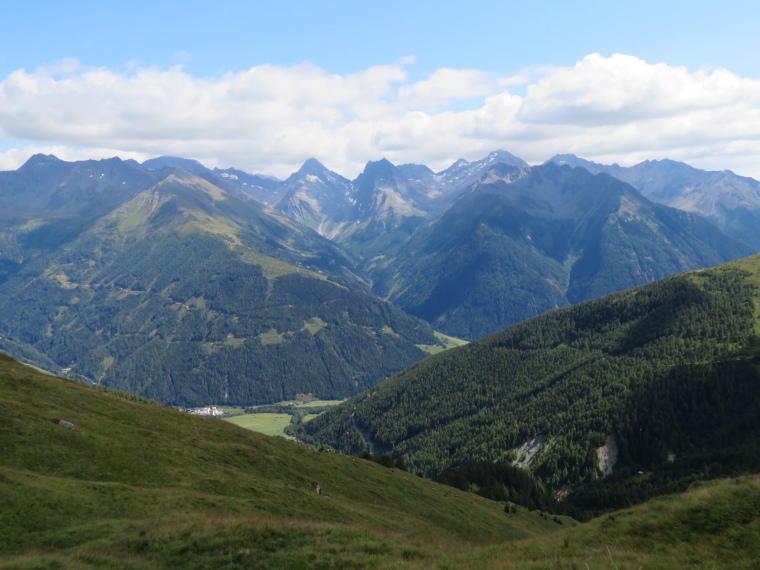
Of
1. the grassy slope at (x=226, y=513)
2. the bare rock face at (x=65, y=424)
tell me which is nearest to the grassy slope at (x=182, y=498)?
the grassy slope at (x=226, y=513)

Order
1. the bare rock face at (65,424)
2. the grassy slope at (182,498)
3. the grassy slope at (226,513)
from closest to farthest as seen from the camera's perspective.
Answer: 1. the grassy slope at (226,513)
2. the grassy slope at (182,498)
3. the bare rock face at (65,424)

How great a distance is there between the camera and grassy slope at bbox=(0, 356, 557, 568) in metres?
30.2

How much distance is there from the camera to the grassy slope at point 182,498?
3025 centimetres

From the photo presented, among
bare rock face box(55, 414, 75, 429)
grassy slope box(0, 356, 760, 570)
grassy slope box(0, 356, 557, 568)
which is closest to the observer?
grassy slope box(0, 356, 760, 570)

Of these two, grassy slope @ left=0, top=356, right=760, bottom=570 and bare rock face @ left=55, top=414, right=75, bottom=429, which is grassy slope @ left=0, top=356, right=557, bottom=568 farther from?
bare rock face @ left=55, top=414, right=75, bottom=429

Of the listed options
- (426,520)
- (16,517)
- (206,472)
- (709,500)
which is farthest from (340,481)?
(709,500)

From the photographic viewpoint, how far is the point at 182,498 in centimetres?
4562

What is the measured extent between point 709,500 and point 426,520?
49.0 metres

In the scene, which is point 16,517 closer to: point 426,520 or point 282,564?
point 282,564

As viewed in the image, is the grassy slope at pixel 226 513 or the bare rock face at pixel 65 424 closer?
the grassy slope at pixel 226 513

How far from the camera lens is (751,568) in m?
23.4

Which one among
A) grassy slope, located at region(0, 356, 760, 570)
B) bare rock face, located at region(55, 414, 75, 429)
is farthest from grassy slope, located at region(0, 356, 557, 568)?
bare rock face, located at region(55, 414, 75, 429)

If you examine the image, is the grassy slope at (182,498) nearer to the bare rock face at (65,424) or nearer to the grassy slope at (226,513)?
the grassy slope at (226,513)

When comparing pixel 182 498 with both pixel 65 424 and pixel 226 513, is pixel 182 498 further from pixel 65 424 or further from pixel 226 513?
pixel 65 424
